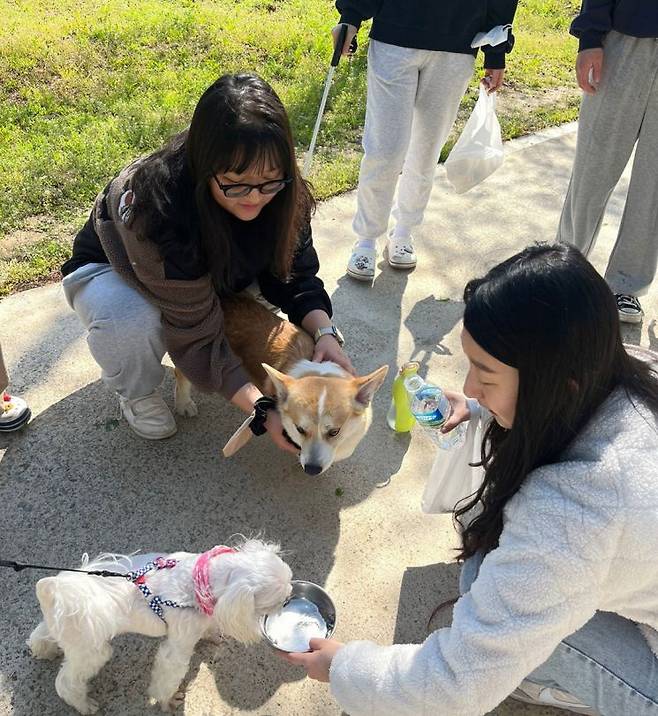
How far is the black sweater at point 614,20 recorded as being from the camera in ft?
9.76

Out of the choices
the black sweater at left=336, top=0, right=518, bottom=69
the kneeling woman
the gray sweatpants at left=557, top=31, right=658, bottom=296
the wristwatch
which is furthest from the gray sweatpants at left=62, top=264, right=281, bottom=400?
the gray sweatpants at left=557, top=31, right=658, bottom=296

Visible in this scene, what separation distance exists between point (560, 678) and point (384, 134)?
2722mm

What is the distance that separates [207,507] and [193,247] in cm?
102

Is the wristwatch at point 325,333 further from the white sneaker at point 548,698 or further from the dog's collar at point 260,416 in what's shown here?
the white sneaker at point 548,698

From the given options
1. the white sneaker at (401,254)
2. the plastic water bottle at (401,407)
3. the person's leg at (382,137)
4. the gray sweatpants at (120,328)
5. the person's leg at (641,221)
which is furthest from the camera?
the white sneaker at (401,254)

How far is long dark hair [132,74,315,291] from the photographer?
7.12 feet

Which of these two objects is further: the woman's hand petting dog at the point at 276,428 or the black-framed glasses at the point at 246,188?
the woman's hand petting dog at the point at 276,428

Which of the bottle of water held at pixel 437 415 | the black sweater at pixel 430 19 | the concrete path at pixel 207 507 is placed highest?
the black sweater at pixel 430 19

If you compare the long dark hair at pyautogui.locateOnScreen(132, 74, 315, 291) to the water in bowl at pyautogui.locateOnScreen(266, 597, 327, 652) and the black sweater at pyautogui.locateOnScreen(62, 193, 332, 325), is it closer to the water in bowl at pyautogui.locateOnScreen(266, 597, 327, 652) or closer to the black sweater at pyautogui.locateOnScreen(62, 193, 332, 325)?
the black sweater at pyautogui.locateOnScreen(62, 193, 332, 325)

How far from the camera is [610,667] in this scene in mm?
1705

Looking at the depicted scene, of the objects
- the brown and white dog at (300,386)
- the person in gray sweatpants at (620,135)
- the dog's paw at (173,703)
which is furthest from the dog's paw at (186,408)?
the person in gray sweatpants at (620,135)

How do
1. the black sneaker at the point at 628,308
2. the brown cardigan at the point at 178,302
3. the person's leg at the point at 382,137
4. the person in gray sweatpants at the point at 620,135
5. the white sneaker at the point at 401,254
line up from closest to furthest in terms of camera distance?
the brown cardigan at the point at 178,302 < the person in gray sweatpants at the point at 620,135 < the person's leg at the point at 382,137 < the black sneaker at the point at 628,308 < the white sneaker at the point at 401,254

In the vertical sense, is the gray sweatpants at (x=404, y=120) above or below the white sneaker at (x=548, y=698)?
above

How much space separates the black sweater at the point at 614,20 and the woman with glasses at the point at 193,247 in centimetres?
165
